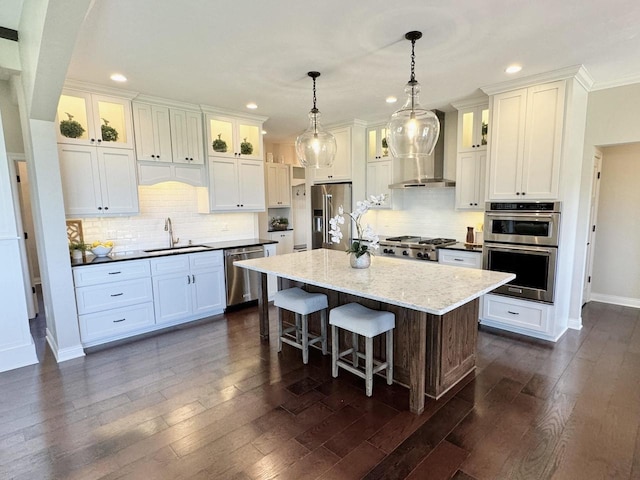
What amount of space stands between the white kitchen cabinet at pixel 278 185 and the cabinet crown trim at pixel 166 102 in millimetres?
2500

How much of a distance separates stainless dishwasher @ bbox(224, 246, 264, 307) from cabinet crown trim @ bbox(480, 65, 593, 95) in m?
3.55

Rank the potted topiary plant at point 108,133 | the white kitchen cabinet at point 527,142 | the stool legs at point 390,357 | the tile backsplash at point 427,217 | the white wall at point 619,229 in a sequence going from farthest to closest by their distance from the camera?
the tile backsplash at point 427,217, the white wall at point 619,229, the potted topiary plant at point 108,133, the white kitchen cabinet at point 527,142, the stool legs at point 390,357

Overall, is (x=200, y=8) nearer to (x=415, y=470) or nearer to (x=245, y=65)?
(x=245, y=65)

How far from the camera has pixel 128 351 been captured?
11.5 ft

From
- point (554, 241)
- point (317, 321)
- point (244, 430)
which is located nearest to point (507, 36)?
point (554, 241)

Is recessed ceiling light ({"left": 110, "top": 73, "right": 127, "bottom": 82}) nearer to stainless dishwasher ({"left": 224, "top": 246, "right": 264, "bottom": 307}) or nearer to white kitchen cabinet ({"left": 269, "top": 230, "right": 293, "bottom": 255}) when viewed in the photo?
stainless dishwasher ({"left": 224, "top": 246, "right": 264, "bottom": 307})

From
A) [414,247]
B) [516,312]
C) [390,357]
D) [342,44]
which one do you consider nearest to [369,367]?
[390,357]

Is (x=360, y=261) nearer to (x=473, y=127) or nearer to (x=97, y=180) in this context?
(x=473, y=127)

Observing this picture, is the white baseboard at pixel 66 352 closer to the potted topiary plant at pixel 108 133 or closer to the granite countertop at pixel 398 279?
the granite countertop at pixel 398 279

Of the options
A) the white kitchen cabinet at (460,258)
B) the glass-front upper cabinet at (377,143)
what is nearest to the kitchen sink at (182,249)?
the glass-front upper cabinet at (377,143)

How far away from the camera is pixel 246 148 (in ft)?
16.4

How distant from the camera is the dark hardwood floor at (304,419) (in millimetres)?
1945

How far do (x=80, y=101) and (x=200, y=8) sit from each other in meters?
2.34

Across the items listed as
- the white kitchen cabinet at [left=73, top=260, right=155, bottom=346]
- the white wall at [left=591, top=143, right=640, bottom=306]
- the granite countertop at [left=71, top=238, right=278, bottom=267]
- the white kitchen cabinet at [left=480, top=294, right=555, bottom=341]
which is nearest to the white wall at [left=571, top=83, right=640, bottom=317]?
the white kitchen cabinet at [left=480, top=294, right=555, bottom=341]
